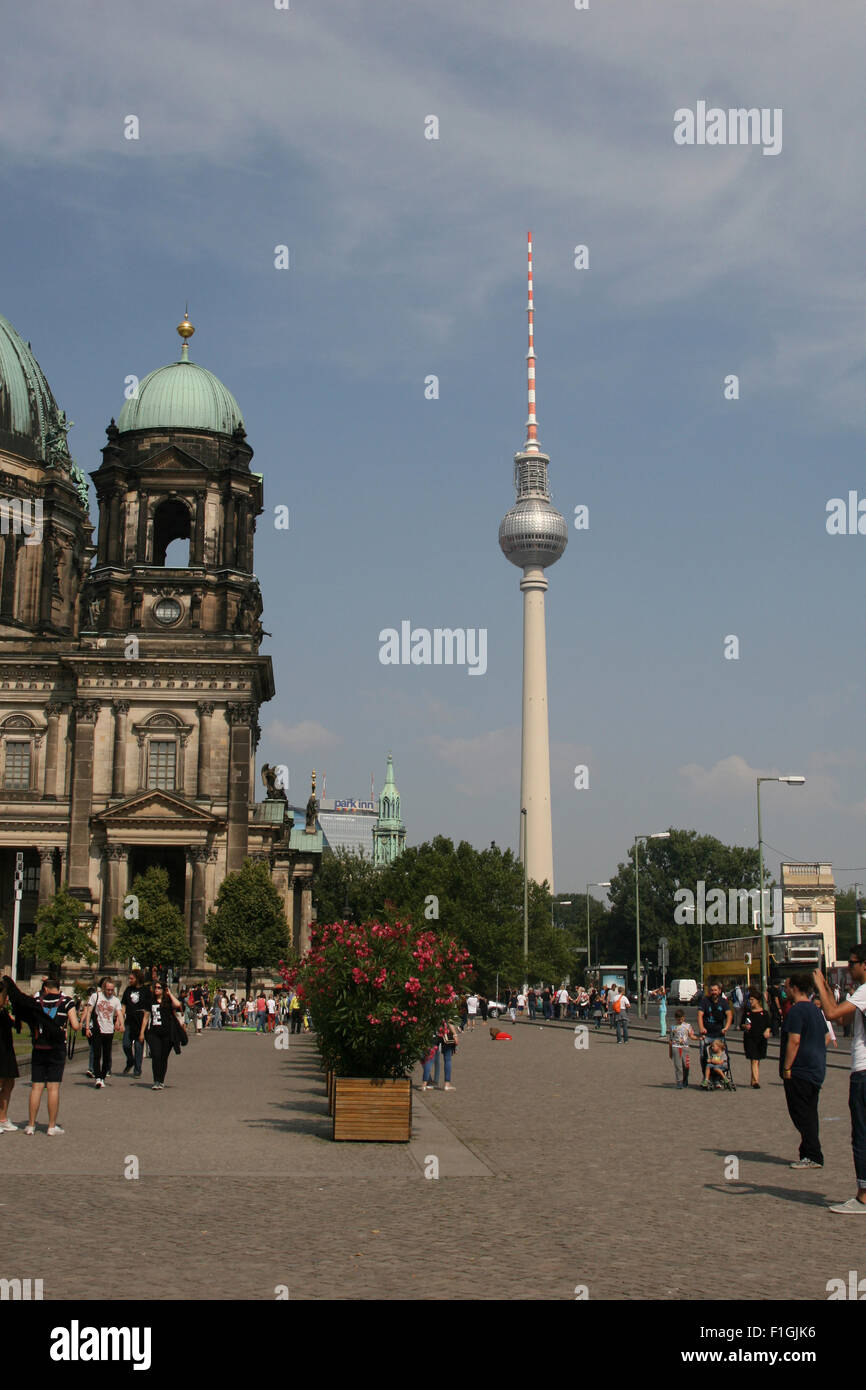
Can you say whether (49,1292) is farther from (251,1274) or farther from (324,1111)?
(324,1111)

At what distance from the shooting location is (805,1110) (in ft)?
50.5

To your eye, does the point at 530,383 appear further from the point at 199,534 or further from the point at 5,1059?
the point at 5,1059

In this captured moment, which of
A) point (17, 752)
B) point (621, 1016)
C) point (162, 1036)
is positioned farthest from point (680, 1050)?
point (17, 752)

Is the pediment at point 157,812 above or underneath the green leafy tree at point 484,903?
above

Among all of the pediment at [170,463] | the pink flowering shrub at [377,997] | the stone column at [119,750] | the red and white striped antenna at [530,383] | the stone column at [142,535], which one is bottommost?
the pink flowering shrub at [377,997]

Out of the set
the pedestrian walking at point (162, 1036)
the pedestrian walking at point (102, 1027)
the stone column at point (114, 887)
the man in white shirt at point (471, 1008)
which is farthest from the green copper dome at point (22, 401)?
the pedestrian walking at point (162, 1036)

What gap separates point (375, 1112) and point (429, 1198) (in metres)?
4.76

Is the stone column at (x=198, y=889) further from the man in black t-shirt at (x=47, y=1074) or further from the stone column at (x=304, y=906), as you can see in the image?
the man in black t-shirt at (x=47, y=1074)

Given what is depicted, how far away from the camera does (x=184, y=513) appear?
263ft

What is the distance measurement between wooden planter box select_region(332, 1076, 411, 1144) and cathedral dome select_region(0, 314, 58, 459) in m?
74.9

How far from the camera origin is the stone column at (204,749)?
72.8 meters

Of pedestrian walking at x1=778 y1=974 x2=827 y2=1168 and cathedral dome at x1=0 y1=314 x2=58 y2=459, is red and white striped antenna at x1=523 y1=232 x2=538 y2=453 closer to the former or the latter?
cathedral dome at x1=0 y1=314 x2=58 y2=459

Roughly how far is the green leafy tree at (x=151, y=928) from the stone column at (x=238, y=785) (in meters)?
4.11
